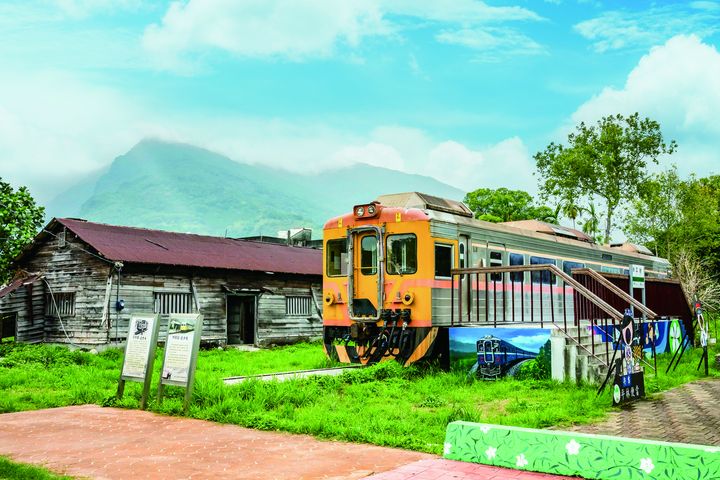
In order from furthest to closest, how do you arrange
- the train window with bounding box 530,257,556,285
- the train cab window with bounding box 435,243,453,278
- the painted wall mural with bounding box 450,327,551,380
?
the train window with bounding box 530,257,556,285 → the train cab window with bounding box 435,243,453,278 → the painted wall mural with bounding box 450,327,551,380

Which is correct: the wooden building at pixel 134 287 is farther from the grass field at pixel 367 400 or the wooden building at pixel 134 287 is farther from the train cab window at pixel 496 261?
the train cab window at pixel 496 261

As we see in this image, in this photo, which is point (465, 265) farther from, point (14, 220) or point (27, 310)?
point (27, 310)

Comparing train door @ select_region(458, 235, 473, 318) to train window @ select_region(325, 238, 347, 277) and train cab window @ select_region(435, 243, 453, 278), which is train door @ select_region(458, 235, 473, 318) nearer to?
train cab window @ select_region(435, 243, 453, 278)

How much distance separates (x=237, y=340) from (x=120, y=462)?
683 inches

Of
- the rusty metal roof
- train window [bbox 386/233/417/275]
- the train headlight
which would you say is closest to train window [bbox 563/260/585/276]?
train window [bbox 386/233/417/275]

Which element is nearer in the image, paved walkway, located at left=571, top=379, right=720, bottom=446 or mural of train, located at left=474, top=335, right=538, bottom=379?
paved walkway, located at left=571, top=379, right=720, bottom=446

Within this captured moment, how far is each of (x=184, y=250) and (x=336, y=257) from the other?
1012cm

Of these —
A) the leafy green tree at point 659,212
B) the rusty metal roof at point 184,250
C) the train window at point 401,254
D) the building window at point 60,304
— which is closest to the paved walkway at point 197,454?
the train window at point 401,254

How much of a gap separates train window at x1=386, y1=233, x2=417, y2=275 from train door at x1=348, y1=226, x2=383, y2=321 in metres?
0.19

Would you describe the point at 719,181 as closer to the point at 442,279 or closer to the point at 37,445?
the point at 442,279

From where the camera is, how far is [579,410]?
9133 mm

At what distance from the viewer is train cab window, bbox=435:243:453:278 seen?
13.9 m

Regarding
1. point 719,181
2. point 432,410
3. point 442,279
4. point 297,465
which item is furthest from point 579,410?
point 719,181

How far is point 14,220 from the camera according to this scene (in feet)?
61.6
